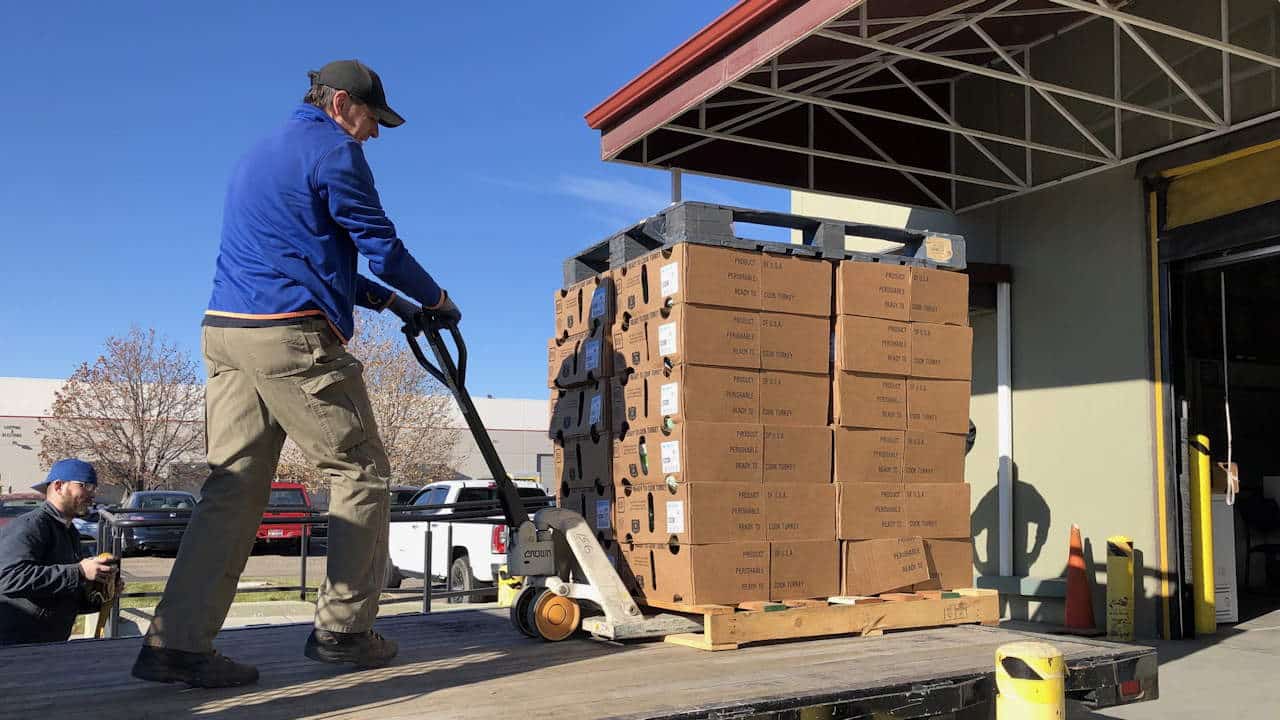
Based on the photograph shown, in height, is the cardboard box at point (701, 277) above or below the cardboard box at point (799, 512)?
above

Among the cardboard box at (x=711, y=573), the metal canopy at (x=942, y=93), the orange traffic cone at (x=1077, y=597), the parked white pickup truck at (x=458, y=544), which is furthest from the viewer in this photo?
the parked white pickup truck at (x=458, y=544)

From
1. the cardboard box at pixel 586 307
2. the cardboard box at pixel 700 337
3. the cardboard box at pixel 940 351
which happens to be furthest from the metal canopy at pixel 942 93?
the cardboard box at pixel 700 337

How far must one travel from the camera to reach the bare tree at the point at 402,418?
35781 mm

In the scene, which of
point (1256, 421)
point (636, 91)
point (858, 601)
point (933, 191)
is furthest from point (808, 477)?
point (1256, 421)

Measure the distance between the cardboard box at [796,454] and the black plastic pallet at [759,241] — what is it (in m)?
0.82

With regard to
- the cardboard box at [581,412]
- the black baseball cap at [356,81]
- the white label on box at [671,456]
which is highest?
the black baseball cap at [356,81]

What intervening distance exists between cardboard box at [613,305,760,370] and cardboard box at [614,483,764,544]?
1.76ft

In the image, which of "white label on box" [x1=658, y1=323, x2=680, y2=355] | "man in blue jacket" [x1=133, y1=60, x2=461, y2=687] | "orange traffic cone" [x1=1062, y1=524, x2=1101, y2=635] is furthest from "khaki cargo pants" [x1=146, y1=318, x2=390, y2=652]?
"orange traffic cone" [x1=1062, y1=524, x2=1101, y2=635]

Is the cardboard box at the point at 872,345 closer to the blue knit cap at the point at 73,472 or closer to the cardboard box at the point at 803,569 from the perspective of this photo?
the cardboard box at the point at 803,569

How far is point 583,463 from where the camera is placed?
17.7 feet

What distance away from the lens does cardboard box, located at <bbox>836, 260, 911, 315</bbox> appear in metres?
4.90

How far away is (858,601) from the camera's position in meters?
4.64

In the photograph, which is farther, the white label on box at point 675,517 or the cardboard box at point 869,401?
the cardboard box at point 869,401

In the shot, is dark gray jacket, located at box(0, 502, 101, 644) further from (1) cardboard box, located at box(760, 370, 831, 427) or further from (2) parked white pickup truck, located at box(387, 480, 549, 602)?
(2) parked white pickup truck, located at box(387, 480, 549, 602)
